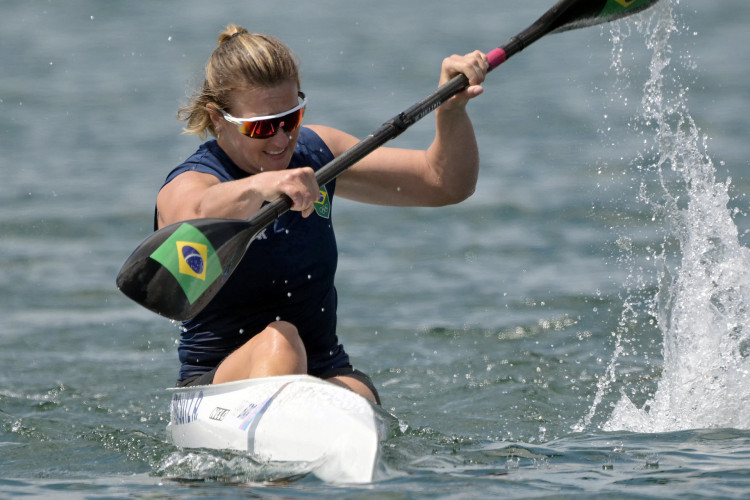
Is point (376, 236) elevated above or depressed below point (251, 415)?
above

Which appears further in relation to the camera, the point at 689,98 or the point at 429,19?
the point at 429,19

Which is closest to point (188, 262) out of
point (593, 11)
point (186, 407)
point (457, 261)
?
point (186, 407)

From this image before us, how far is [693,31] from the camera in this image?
14883mm

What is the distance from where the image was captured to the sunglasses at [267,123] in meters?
3.86

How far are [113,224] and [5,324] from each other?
7.32 ft

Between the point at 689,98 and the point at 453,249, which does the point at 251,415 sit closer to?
the point at 453,249

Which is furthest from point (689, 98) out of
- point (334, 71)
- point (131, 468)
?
point (131, 468)

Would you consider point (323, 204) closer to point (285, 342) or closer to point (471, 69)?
point (285, 342)

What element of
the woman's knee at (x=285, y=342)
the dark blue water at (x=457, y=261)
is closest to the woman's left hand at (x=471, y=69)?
the dark blue water at (x=457, y=261)

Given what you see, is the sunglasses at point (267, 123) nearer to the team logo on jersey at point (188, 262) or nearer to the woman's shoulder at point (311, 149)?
the woman's shoulder at point (311, 149)

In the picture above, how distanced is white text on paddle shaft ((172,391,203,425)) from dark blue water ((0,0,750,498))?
0.14m

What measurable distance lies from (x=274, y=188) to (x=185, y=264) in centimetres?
44

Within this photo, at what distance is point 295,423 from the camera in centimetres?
358

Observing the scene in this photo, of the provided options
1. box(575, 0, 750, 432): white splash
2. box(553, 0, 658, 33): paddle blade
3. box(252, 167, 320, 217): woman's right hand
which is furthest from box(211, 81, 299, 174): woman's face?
box(575, 0, 750, 432): white splash
